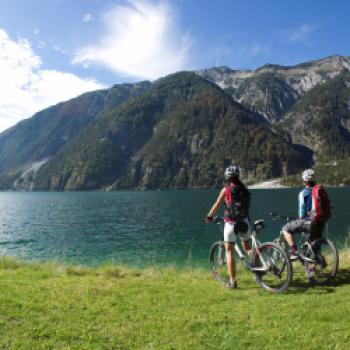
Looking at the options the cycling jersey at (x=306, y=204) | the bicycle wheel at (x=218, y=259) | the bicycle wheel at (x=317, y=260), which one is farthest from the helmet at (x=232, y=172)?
the bicycle wheel at (x=317, y=260)

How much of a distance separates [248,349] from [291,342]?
784 millimetres

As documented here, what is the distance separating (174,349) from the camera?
6.16m

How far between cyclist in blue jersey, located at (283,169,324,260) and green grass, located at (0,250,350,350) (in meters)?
1.36

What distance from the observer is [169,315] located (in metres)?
7.80

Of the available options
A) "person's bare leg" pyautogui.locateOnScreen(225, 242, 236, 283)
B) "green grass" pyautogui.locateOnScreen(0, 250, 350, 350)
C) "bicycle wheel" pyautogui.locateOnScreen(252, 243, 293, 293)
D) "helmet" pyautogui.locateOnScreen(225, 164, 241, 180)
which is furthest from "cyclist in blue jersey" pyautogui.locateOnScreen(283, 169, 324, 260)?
"helmet" pyautogui.locateOnScreen(225, 164, 241, 180)

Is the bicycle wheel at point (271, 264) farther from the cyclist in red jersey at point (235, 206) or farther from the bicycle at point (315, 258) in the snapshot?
the bicycle at point (315, 258)

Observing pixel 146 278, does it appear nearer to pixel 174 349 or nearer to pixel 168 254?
pixel 174 349

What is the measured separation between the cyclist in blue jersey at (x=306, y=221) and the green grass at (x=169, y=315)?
1356mm

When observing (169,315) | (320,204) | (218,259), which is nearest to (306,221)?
(320,204)

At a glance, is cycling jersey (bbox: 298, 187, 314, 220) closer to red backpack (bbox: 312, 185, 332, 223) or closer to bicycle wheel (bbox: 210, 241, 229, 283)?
red backpack (bbox: 312, 185, 332, 223)

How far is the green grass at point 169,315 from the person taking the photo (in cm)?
637

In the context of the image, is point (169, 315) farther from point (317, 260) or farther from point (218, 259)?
point (317, 260)

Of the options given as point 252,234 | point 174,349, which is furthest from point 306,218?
point 174,349

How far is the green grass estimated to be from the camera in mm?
6371
